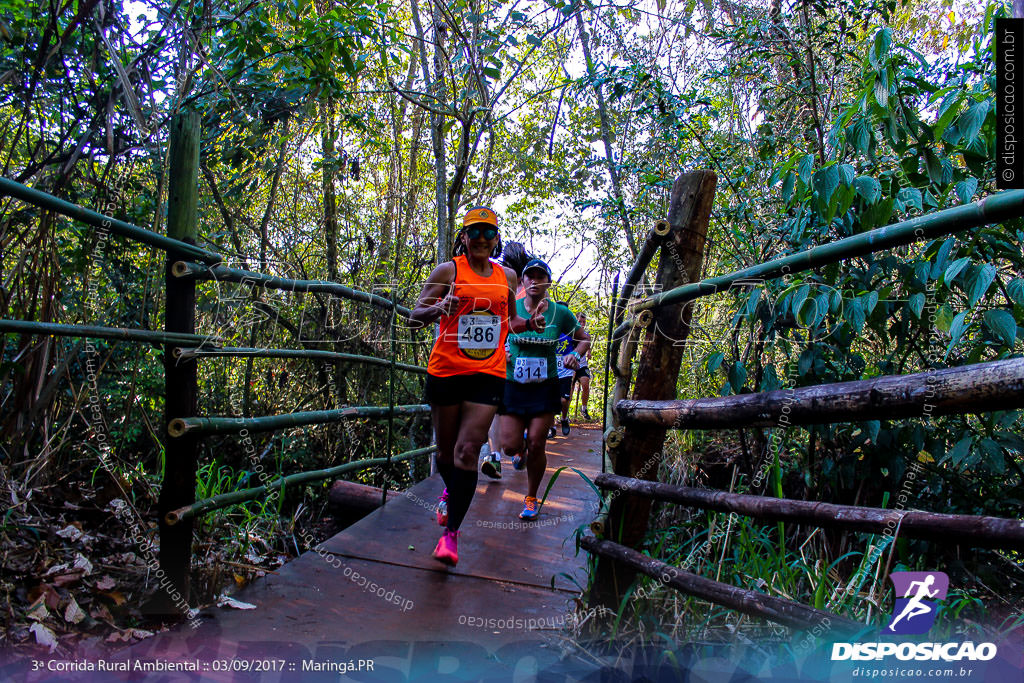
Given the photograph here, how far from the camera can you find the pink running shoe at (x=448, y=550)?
2.84 m

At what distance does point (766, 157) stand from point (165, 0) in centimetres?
393

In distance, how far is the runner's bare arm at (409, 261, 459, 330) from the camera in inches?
117

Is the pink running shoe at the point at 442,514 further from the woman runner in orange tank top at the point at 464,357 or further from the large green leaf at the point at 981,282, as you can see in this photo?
the large green leaf at the point at 981,282

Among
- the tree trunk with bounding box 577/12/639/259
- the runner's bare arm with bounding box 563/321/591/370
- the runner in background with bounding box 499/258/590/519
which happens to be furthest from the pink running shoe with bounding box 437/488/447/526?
the tree trunk with bounding box 577/12/639/259

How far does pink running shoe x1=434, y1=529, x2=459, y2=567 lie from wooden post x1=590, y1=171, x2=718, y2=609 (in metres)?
0.86

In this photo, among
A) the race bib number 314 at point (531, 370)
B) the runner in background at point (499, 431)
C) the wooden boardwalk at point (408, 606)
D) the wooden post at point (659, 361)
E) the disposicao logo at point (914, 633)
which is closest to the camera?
the disposicao logo at point (914, 633)

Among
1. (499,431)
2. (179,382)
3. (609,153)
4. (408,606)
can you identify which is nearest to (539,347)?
(499,431)

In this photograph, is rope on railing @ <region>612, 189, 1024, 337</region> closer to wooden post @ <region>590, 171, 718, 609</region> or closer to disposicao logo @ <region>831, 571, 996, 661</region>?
wooden post @ <region>590, 171, 718, 609</region>

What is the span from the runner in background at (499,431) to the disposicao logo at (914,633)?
2.74 metres

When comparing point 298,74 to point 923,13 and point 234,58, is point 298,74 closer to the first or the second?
point 234,58

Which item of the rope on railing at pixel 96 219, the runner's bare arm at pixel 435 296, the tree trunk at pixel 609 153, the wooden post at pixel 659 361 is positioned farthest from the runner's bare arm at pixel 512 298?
the tree trunk at pixel 609 153

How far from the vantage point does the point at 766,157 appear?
15.4ft

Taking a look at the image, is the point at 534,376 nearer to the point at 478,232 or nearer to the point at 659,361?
the point at 478,232

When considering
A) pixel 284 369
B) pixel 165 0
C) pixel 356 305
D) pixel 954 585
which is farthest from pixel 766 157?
pixel 284 369
